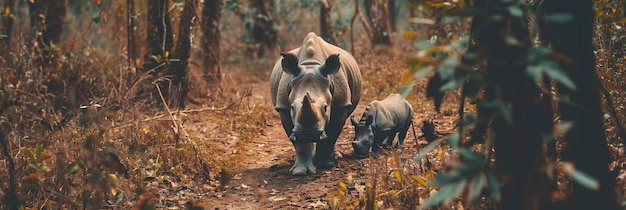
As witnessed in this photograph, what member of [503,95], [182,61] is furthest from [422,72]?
[182,61]

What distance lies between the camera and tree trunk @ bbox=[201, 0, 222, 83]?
42.3 ft

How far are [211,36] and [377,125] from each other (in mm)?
5265

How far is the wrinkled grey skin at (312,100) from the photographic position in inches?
296

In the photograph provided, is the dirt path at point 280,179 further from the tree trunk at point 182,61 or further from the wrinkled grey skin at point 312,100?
the tree trunk at point 182,61

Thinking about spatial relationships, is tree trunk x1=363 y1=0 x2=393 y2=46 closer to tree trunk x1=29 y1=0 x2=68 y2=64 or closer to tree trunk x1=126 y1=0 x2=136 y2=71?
tree trunk x1=126 y1=0 x2=136 y2=71

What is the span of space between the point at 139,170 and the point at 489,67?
13.8 feet

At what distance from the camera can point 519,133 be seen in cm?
434

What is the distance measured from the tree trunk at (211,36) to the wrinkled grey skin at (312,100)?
179 inches

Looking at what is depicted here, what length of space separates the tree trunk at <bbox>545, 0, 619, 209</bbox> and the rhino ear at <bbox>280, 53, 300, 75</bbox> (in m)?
3.33

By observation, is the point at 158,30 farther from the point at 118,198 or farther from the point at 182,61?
the point at 118,198

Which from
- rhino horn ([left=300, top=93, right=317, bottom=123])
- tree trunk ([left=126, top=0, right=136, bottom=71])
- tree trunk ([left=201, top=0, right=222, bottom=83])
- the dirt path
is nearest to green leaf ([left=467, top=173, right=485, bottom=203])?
the dirt path

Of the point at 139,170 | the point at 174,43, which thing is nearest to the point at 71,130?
the point at 139,170

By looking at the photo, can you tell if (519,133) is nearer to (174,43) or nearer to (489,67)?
(489,67)

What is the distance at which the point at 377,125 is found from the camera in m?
8.55
